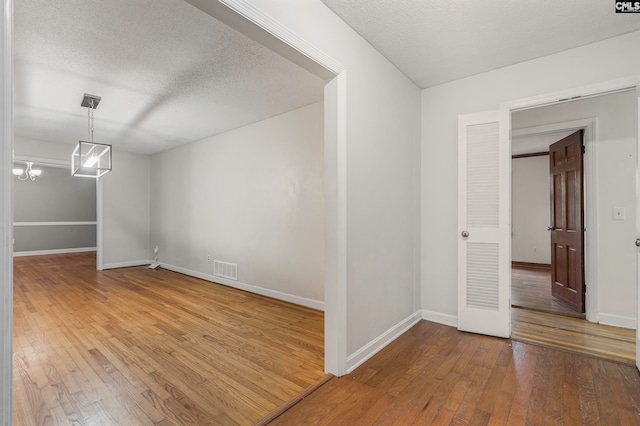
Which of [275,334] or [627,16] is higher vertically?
[627,16]

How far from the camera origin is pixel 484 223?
300 centimetres

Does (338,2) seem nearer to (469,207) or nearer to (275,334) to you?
(469,207)

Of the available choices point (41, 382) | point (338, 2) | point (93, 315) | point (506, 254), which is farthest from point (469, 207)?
point (93, 315)

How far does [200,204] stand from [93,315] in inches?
102

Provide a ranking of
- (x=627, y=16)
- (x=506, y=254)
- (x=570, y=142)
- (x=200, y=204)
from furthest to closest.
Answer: (x=200, y=204) < (x=570, y=142) < (x=506, y=254) < (x=627, y=16)

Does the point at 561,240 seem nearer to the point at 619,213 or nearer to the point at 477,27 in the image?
the point at 619,213

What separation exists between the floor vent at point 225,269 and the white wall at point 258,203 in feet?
0.34

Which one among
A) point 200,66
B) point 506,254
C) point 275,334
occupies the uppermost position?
point 200,66

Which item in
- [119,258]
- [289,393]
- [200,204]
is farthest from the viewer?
[119,258]

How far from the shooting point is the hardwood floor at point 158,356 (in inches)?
74.2

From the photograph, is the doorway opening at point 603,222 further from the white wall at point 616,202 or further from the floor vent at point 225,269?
the floor vent at point 225,269

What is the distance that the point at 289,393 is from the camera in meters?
2.04

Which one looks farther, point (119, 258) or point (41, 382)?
point (119, 258)

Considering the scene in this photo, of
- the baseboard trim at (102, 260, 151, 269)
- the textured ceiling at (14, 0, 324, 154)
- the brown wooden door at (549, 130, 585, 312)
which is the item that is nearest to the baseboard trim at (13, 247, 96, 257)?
the baseboard trim at (102, 260, 151, 269)
